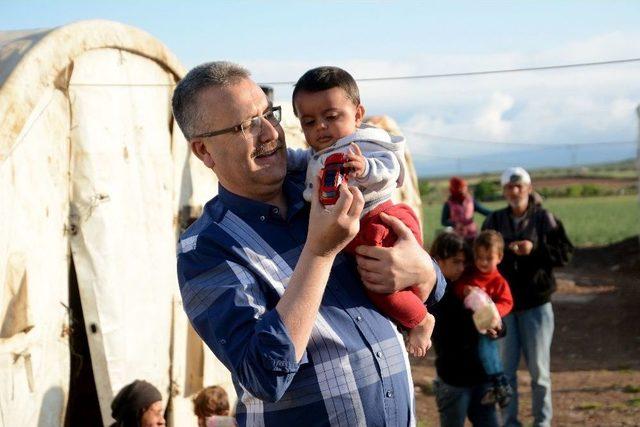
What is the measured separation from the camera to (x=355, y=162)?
94.9 inches

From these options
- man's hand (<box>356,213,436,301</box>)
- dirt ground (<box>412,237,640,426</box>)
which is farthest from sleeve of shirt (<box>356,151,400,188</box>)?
dirt ground (<box>412,237,640,426</box>)

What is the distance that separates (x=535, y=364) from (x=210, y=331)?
498cm

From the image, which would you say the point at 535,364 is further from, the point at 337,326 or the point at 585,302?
the point at 585,302

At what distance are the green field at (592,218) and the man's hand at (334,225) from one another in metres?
18.9

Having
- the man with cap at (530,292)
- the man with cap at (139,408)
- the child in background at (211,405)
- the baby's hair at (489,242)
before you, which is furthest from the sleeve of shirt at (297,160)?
the man with cap at (530,292)

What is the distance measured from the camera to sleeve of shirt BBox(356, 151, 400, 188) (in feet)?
8.40

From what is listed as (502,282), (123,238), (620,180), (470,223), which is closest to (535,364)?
(502,282)

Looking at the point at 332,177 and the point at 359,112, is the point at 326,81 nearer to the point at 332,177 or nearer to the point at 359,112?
the point at 359,112

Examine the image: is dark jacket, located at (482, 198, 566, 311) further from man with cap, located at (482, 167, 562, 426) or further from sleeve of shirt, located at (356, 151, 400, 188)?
sleeve of shirt, located at (356, 151, 400, 188)

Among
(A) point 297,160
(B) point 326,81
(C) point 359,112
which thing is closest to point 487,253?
(C) point 359,112

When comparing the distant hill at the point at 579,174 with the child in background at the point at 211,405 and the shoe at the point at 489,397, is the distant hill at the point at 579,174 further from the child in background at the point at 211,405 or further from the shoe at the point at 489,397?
the child in background at the point at 211,405

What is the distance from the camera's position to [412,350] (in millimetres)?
2828

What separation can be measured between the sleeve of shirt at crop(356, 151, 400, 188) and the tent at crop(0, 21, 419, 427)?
252cm

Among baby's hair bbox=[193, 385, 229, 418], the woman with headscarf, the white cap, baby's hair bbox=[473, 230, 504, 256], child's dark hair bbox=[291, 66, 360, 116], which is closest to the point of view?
child's dark hair bbox=[291, 66, 360, 116]
